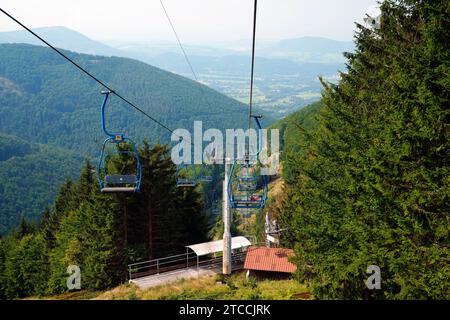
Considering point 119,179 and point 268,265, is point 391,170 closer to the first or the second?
point 119,179

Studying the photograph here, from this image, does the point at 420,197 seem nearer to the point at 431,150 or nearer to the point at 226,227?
the point at 431,150

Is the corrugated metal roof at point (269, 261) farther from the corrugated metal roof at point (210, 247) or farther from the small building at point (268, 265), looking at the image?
the corrugated metal roof at point (210, 247)

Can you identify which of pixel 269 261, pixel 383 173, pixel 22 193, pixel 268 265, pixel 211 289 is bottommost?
pixel 22 193

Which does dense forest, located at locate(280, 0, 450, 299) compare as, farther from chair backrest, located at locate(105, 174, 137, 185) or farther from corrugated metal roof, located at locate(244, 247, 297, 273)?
chair backrest, located at locate(105, 174, 137, 185)

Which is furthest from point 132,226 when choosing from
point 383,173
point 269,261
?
point 383,173

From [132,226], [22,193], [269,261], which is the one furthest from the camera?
[22,193]

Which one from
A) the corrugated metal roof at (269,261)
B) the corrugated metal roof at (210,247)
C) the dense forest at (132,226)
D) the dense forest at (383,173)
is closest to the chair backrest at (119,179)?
the dense forest at (383,173)

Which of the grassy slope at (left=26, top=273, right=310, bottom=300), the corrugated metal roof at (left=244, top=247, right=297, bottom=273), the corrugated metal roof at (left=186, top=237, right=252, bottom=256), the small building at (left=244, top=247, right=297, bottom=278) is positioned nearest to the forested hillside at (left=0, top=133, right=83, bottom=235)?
the corrugated metal roof at (left=186, top=237, right=252, bottom=256)
